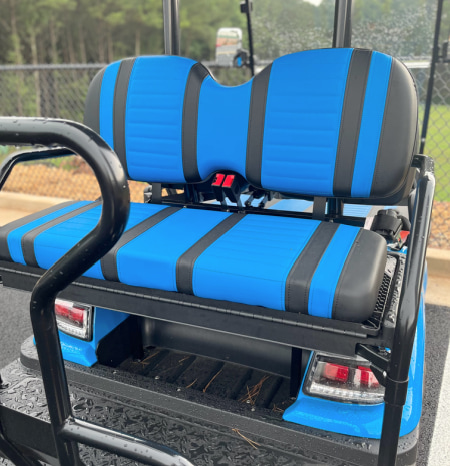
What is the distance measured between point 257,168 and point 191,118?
325mm

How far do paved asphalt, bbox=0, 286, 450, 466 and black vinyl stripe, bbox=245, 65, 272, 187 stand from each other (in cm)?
106

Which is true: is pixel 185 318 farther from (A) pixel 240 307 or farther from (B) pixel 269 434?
(B) pixel 269 434

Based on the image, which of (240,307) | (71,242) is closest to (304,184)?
(240,307)

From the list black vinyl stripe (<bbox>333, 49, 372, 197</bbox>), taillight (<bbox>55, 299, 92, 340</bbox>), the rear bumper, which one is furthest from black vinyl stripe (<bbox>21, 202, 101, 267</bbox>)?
black vinyl stripe (<bbox>333, 49, 372, 197</bbox>)

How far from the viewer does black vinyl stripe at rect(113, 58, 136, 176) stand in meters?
1.78

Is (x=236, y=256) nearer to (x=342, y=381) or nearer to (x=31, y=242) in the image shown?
(x=342, y=381)

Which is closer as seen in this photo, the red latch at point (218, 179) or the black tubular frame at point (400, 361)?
the black tubular frame at point (400, 361)

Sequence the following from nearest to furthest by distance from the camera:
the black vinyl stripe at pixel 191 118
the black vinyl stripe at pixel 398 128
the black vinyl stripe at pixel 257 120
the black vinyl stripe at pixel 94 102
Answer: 1. the black vinyl stripe at pixel 398 128
2. the black vinyl stripe at pixel 257 120
3. the black vinyl stripe at pixel 191 118
4. the black vinyl stripe at pixel 94 102

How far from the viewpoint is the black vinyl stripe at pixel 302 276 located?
3.50 feet

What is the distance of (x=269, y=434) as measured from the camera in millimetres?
1154

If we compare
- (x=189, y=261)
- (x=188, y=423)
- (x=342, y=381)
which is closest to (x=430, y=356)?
(x=342, y=381)

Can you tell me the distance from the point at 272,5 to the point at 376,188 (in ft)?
7.72

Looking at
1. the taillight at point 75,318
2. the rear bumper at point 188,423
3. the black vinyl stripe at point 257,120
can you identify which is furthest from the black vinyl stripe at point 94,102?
the rear bumper at point 188,423

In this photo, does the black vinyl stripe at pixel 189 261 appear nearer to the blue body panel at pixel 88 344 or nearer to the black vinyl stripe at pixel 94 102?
the blue body panel at pixel 88 344
